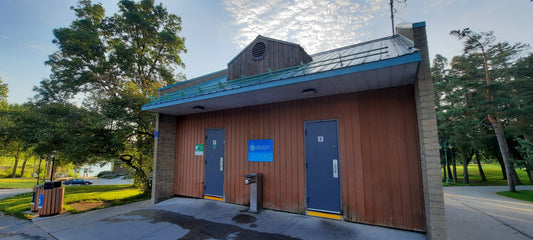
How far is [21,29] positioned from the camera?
34.7ft

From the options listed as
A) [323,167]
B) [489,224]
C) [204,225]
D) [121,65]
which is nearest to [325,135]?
[323,167]

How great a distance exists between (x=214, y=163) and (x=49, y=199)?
4.76 meters

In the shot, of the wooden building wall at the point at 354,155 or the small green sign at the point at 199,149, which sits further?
the small green sign at the point at 199,149

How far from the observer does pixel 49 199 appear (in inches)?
231

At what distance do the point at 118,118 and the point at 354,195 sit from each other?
8964 mm

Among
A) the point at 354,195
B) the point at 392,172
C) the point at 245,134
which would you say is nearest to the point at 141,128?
the point at 245,134

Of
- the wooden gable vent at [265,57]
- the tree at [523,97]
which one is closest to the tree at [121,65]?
the wooden gable vent at [265,57]

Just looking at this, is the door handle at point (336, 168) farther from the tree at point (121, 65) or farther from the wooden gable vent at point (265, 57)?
the tree at point (121, 65)

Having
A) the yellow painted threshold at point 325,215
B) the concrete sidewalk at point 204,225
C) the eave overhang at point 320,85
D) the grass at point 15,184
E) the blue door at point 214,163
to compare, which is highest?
the eave overhang at point 320,85

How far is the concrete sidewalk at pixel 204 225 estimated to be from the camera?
12.4 ft

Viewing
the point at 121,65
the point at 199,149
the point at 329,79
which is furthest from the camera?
the point at 121,65

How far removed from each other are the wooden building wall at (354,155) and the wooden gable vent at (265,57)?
Answer: 4.22ft

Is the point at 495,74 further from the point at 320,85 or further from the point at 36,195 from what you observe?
the point at 36,195

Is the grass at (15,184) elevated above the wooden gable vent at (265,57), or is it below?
below
